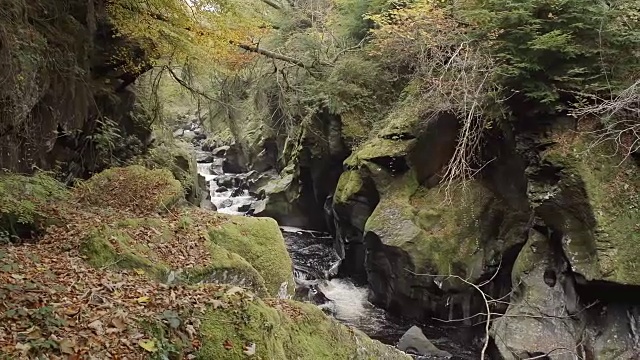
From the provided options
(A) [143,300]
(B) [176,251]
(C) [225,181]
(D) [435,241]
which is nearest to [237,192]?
(C) [225,181]

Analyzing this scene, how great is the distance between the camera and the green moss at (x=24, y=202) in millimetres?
5988

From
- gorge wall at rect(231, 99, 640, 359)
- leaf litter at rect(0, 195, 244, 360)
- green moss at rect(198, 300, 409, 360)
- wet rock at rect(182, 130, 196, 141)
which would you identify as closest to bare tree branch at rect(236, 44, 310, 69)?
gorge wall at rect(231, 99, 640, 359)

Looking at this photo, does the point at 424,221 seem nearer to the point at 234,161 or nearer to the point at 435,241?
the point at 435,241

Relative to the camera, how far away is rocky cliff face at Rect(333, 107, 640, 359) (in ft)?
29.9

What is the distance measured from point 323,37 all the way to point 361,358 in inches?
558

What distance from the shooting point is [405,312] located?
12.8 meters

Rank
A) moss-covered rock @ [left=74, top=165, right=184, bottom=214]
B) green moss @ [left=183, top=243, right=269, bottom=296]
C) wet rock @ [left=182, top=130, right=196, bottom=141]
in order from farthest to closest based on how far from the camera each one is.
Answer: wet rock @ [left=182, top=130, right=196, bottom=141] < moss-covered rock @ [left=74, top=165, right=184, bottom=214] < green moss @ [left=183, top=243, right=269, bottom=296]

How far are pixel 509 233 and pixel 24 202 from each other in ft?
33.7

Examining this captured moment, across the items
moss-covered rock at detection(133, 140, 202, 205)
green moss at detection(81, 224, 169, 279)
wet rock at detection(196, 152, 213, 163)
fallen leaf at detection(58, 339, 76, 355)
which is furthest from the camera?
wet rock at detection(196, 152, 213, 163)

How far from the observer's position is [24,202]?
6469 mm

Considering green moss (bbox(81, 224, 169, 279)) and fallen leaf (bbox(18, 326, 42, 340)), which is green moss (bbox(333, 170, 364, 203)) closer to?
green moss (bbox(81, 224, 169, 279))

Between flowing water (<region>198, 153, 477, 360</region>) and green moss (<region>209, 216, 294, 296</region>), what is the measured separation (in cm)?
458

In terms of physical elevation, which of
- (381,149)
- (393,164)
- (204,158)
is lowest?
(204,158)

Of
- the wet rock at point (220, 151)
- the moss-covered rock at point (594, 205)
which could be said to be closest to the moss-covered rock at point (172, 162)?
the moss-covered rock at point (594, 205)
